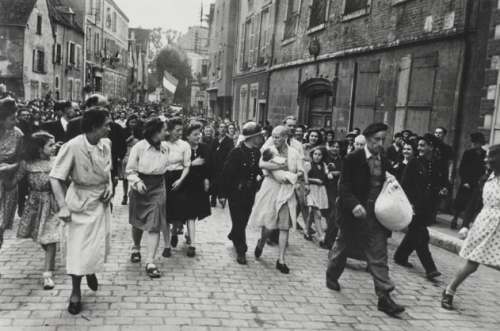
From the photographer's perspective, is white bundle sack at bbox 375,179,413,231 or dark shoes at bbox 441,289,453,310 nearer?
white bundle sack at bbox 375,179,413,231

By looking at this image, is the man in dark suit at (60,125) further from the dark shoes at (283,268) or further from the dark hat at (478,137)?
the dark hat at (478,137)

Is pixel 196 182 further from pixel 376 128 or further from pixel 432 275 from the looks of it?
pixel 432 275

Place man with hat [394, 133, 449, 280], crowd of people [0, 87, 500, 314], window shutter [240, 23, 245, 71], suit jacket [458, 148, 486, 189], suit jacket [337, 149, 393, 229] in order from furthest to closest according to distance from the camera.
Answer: window shutter [240, 23, 245, 71]
suit jacket [458, 148, 486, 189]
man with hat [394, 133, 449, 280]
suit jacket [337, 149, 393, 229]
crowd of people [0, 87, 500, 314]

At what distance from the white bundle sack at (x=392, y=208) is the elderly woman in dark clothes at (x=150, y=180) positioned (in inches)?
95.7

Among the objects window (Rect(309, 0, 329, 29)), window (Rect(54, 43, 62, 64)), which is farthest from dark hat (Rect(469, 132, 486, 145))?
window (Rect(54, 43, 62, 64))

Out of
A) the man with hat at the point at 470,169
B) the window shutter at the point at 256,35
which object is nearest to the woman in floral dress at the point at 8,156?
the man with hat at the point at 470,169

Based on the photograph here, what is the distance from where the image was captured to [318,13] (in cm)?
1698

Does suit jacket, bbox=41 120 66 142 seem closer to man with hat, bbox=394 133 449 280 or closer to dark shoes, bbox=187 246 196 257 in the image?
dark shoes, bbox=187 246 196 257

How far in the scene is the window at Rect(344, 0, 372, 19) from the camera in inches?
537

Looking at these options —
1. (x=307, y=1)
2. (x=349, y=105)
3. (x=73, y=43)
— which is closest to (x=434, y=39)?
(x=349, y=105)

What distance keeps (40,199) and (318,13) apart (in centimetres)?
1380

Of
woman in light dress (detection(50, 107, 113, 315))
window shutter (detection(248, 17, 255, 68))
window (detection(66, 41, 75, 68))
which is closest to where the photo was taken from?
woman in light dress (detection(50, 107, 113, 315))

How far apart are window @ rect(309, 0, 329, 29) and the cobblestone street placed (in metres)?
11.6

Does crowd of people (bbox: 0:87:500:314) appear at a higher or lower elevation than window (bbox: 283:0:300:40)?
lower
